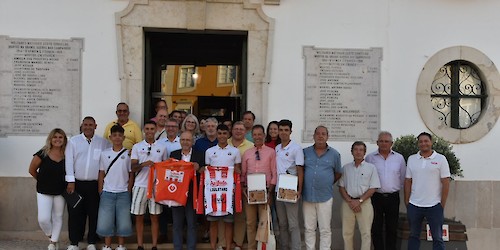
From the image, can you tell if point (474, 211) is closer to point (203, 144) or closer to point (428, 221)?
point (428, 221)

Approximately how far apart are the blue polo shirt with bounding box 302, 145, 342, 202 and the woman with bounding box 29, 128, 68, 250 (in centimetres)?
306

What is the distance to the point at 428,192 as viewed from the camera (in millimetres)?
6156

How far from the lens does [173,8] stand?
7.43 m

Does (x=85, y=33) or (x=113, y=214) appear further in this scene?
(x=85, y=33)

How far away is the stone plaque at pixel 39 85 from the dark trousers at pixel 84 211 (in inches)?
46.3

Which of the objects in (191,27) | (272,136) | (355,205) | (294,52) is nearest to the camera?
(355,205)

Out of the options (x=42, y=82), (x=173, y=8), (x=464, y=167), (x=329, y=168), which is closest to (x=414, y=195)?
(x=329, y=168)

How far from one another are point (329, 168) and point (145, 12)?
3534mm

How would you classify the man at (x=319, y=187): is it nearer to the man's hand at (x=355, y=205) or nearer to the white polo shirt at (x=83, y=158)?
the man's hand at (x=355, y=205)

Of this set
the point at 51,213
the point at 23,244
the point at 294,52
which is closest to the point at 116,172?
the point at 51,213

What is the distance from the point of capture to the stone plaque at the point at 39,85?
7168 mm

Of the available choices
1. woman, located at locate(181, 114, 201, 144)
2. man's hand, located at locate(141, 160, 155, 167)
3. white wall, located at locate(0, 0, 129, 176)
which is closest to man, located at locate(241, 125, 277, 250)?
woman, located at locate(181, 114, 201, 144)

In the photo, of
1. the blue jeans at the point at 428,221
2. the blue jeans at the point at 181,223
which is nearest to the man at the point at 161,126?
the blue jeans at the point at 181,223

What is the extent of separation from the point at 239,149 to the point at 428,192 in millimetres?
2408
